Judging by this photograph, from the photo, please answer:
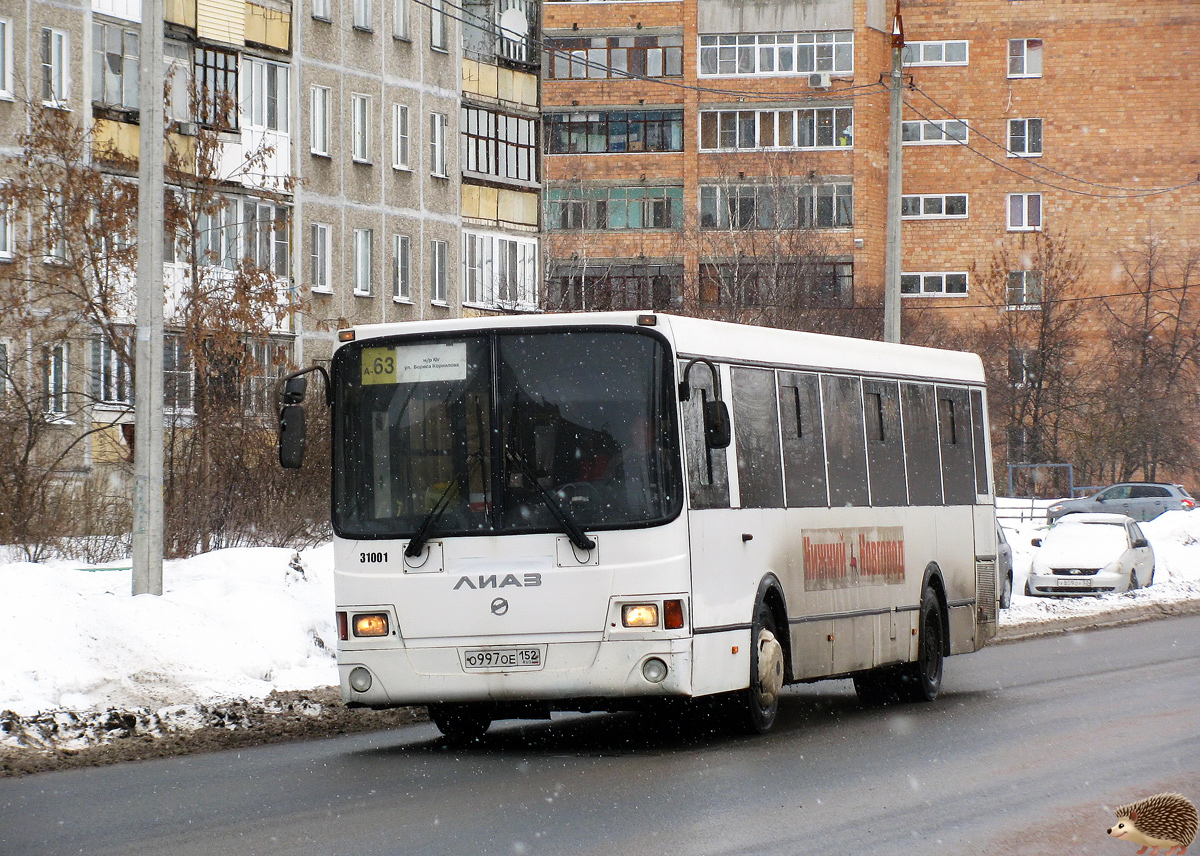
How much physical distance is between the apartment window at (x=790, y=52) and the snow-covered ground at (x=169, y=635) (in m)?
57.1

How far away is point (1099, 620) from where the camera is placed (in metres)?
27.5

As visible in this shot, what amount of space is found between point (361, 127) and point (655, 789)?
45682 millimetres

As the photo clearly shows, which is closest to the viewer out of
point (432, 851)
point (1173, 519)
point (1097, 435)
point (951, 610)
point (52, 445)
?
point (432, 851)

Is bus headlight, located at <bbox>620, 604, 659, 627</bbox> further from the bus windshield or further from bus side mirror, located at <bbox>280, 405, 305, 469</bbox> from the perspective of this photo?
bus side mirror, located at <bbox>280, 405, 305, 469</bbox>

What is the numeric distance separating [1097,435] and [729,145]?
17.0 meters

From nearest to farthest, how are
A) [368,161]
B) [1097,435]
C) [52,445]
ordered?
[52,445] → [368,161] → [1097,435]

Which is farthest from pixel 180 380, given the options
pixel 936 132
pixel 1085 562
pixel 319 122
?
pixel 936 132

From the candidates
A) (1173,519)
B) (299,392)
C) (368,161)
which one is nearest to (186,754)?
(299,392)

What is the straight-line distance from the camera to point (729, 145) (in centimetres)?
7475

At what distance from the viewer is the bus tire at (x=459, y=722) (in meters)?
13.1

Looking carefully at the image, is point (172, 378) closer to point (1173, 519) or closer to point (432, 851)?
point (432, 851)

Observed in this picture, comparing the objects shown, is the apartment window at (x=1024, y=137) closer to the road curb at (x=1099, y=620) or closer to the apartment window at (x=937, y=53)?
the apartment window at (x=937, y=53)

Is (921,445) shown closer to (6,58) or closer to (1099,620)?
(1099,620)

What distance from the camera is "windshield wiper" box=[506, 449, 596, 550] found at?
11.9 m
